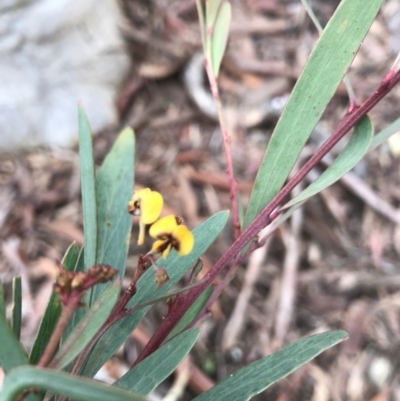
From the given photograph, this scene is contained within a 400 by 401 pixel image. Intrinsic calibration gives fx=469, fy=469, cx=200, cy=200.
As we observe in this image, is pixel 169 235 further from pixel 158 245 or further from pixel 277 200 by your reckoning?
pixel 277 200

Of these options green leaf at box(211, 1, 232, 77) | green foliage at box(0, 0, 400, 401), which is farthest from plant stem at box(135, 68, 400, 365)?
green leaf at box(211, 1, 232, 77)

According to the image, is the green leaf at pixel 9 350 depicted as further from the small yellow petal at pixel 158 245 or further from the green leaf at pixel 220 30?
the green leaf at pixel 220 30

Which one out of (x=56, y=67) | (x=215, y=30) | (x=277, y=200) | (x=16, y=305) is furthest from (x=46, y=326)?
(x=56, y=67)

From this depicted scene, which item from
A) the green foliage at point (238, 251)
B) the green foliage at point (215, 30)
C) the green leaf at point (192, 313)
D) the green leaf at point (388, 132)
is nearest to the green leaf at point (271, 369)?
the green foliage at point (238, 251)

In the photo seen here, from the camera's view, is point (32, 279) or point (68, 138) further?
point (68, 138)

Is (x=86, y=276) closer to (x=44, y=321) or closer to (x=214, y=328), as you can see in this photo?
(x=44, y=321)

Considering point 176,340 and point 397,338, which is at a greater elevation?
point 176,340

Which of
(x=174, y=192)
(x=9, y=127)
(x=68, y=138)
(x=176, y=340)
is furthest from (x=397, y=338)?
(x=9, y=127)
